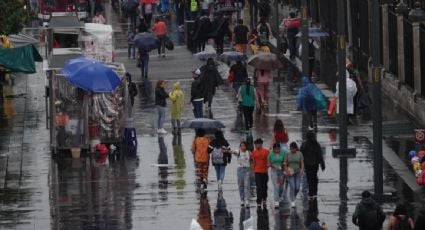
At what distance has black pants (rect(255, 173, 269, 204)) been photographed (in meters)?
32.3

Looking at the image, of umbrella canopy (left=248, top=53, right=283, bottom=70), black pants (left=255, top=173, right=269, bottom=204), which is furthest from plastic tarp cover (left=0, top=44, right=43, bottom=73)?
black pants (left=255, top=173, right=269, bottom=204)

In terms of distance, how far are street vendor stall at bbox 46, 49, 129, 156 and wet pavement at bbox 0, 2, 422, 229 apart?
612mm

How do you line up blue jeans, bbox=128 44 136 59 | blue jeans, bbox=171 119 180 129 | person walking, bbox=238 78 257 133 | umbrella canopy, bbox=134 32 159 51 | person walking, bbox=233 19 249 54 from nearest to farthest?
1. person walking, bbox=238 78 257 133
2. blue jeans, bbox=171 119 180 129
3. umbrella canopy, bbox=134 32 159 51
4. person walking, bbox=233 19 249 54
5. blue jeans, bbox=128 44 136 59

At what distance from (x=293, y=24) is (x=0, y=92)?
10756 mm

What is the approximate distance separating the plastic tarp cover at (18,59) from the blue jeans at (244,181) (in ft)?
57.3

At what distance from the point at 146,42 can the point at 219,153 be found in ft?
61.1

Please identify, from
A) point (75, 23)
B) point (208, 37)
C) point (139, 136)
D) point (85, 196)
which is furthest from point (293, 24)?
point (85, 196)

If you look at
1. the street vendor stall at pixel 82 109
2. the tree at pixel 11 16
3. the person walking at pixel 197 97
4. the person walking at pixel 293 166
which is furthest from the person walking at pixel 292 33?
the person walking at pixel 293 166

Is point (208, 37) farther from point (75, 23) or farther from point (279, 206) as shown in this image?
point (279, 206)

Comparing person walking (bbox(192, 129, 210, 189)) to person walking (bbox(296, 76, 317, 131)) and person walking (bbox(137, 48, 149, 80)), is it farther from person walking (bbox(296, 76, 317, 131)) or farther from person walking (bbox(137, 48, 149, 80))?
person walking (bbox(137, 48, 149, 80))

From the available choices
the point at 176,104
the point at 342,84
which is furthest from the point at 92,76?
the point at 342,84

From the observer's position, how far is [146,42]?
51.8 m

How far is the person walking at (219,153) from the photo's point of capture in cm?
3341

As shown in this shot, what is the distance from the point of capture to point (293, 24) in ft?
183
